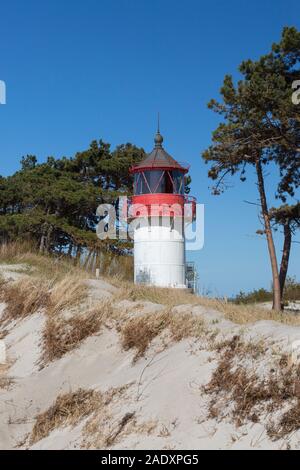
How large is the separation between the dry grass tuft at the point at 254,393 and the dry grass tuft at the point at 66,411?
5.14ft

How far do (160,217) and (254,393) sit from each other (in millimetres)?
16107

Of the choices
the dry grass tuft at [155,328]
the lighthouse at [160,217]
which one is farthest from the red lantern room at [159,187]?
the dry grass tuft at [155,328]

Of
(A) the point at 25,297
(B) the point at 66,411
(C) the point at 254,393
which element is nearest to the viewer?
(C) the point at 254,393

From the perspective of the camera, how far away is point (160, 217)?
21531 millimetres

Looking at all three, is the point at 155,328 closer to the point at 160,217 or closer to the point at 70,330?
the point at 70,330

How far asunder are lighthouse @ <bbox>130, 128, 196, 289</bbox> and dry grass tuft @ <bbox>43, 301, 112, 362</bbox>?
420 inches

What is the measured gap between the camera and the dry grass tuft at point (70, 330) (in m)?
9.79

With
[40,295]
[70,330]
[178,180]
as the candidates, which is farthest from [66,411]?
[178,180]

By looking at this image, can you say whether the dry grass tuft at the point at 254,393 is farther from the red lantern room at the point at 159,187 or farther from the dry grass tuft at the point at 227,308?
the red lantern room at the point at 159,187

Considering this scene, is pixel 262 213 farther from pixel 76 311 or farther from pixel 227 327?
pixel 227 327

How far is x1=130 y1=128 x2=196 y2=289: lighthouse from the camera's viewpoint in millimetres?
21000

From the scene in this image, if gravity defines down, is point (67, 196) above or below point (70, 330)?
above

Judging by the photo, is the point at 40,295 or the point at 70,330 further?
the point at 40,295

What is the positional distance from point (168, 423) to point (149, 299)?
5548 millimetres
